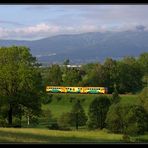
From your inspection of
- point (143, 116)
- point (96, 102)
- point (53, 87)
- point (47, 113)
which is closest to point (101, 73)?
point (53, 87)

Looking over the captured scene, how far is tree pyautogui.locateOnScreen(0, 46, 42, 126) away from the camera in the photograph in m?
16.1

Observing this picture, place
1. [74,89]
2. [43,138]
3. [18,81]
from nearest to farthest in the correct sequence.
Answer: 1. [43,138]
2. [18,81]
3. [74,89]

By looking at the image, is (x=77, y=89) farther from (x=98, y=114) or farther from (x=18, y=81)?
(x=18, y=81)

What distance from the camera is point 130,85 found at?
1358 inches

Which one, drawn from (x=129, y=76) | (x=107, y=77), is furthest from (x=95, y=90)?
(x=129, y=76)

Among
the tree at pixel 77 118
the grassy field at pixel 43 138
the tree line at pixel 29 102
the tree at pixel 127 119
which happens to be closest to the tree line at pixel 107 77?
the tree at pixel 77 118

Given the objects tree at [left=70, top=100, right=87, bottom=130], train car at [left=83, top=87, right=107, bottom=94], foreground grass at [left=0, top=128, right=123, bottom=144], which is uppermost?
train car at [left=83, top=87, right=107, bottom=94]

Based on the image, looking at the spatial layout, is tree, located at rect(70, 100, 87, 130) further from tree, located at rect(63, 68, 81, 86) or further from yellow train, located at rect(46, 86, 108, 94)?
tree, located at rect(63, 68, 81, 86)

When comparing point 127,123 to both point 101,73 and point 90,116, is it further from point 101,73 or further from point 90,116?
point 101,73

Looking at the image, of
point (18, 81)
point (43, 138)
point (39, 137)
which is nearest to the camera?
point (43, 138)

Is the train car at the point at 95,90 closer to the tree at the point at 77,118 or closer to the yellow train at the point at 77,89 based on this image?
the yellow train at the point at 77,89

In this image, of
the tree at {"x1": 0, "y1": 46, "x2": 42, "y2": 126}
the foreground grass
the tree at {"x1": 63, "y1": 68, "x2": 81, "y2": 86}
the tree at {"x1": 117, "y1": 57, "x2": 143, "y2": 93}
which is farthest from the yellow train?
the foreground grass

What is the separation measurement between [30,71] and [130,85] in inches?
770

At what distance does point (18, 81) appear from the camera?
650 inches
